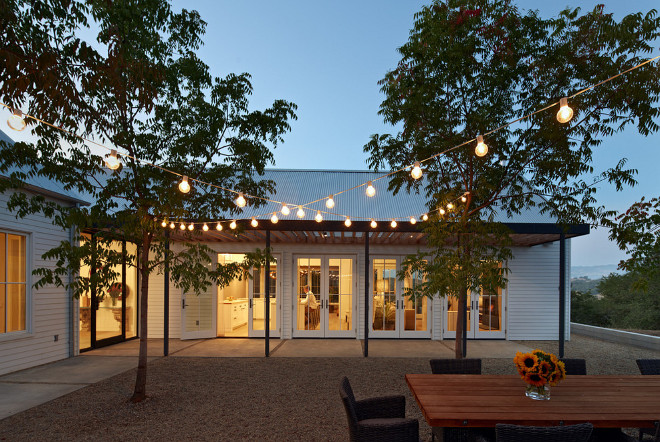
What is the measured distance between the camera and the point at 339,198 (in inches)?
423

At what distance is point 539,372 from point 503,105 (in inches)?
179

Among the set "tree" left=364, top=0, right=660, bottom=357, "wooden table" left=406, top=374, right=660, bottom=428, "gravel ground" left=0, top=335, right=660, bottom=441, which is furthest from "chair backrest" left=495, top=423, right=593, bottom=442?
"tree" left=364, top=0, right=660, bottom=357

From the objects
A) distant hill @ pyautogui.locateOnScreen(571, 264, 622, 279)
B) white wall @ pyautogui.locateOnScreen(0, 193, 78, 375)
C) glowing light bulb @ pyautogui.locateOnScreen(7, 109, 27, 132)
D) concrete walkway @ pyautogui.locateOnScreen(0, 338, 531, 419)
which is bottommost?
distant hill @ pyautogui.locateOnScreen(571, 264, 622, 279)

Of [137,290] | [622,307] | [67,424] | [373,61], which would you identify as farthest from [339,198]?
[373,61]

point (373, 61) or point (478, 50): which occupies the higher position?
point (373, 61)

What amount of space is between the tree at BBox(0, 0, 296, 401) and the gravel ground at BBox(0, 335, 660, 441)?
63 centimetres

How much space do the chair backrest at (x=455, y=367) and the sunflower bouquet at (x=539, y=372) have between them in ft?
3.32

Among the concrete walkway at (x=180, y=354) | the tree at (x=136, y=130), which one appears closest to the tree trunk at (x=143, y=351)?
the tree at (x=136, y=130)

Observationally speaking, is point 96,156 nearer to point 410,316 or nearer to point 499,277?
point 499,277

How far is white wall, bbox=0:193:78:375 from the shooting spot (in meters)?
6.31

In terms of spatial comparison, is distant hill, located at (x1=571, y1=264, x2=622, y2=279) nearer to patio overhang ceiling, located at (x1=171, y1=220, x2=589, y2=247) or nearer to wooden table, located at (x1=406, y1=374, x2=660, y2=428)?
patio overhang ceiling, located at (x1=171, y1=220, x2=589, y2=247)

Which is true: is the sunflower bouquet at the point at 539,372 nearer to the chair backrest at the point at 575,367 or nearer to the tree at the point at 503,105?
the chair backrest at the point at 575,367

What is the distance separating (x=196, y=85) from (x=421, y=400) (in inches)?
203

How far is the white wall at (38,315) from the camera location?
6.31 metres
